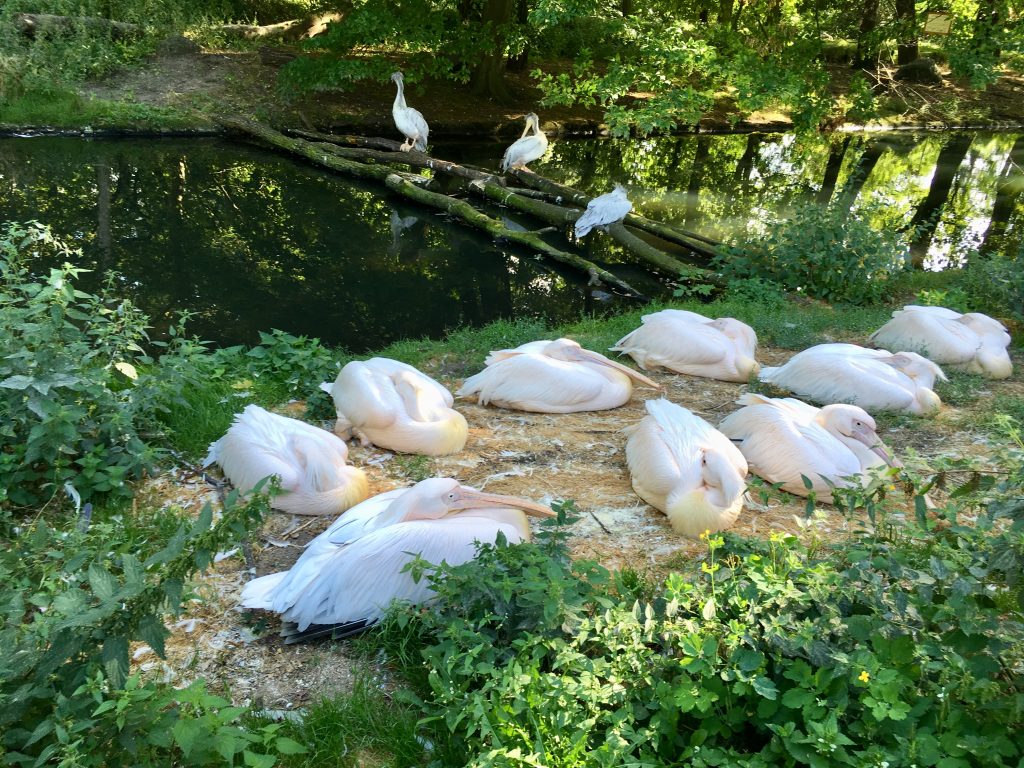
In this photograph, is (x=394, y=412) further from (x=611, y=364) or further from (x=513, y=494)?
(x=611, y=364)

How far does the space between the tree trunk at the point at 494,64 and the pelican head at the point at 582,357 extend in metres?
10.3

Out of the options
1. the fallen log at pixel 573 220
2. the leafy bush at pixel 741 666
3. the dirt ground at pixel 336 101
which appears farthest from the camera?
the dirt ground at pixel 336 101

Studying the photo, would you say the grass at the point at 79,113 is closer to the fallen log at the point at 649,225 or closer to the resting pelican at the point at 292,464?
the fallen log at the point at 649,225

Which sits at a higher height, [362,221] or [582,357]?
[582,357]

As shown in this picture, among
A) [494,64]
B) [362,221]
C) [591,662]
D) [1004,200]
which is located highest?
[494,64]

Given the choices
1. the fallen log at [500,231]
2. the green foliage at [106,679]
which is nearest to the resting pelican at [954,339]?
the fallen log at [500,231]

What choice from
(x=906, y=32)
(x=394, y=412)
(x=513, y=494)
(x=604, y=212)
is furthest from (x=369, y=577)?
(x=906, y=32)

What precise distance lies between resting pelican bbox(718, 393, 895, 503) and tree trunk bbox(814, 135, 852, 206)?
8207 mm

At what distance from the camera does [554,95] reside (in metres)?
10.9

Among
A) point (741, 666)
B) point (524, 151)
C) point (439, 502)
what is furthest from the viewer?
point (524, 151)

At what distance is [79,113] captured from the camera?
11.9m

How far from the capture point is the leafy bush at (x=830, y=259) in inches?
288

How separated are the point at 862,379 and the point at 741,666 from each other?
116 inches

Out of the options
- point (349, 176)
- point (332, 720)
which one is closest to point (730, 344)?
point (332, 720)
